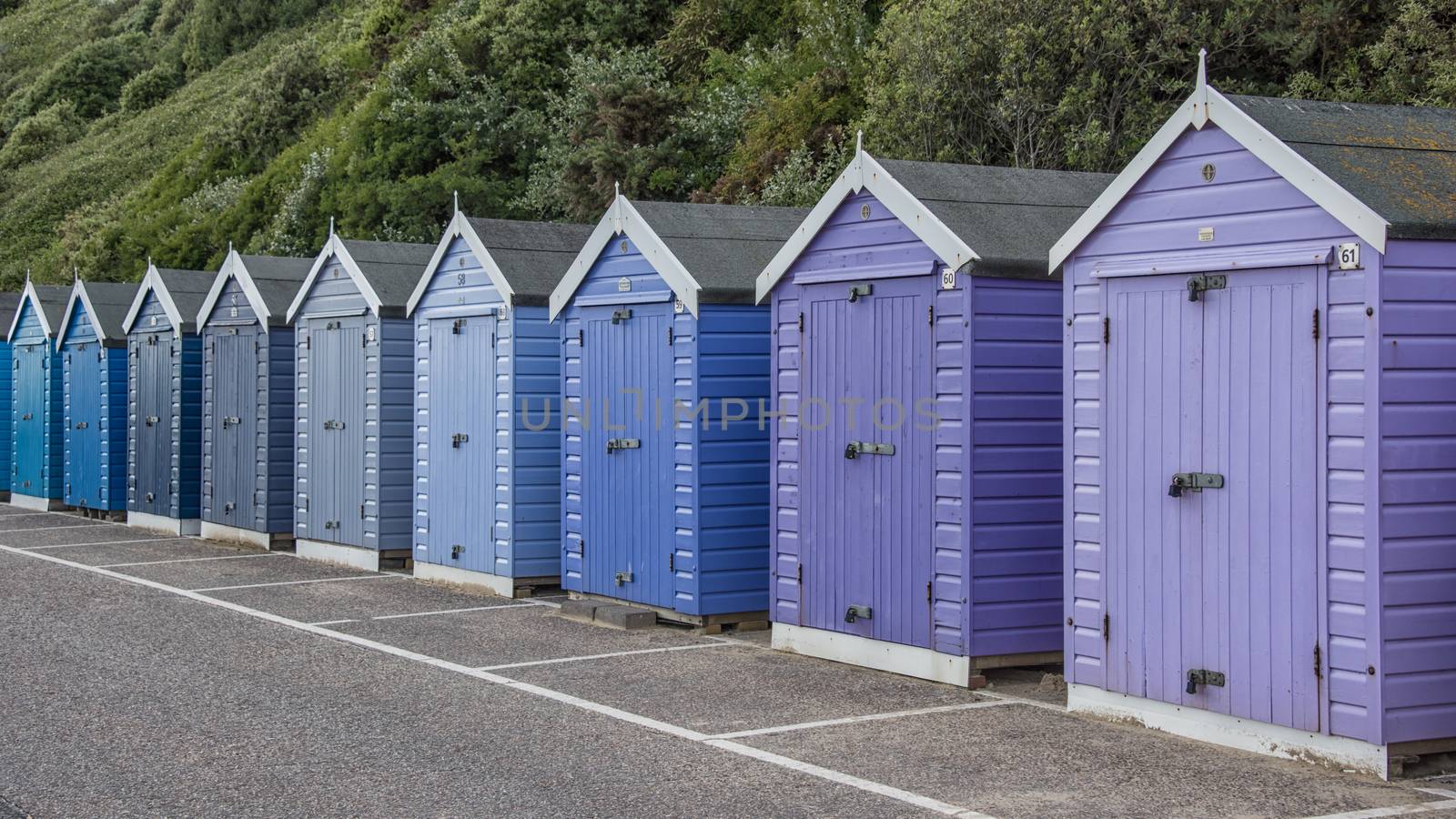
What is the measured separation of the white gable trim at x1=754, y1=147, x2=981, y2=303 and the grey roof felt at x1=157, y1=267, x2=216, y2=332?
10.7 meters

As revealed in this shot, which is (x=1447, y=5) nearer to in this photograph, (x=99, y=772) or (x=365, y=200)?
(x=99, y=772)

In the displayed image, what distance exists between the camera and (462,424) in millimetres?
13914

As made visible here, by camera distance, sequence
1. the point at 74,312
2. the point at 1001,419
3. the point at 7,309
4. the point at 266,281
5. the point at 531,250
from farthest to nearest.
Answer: the point at 7,309
the point at 74,312
the point at 266,281
the point at 531,250
the point at 1001,419

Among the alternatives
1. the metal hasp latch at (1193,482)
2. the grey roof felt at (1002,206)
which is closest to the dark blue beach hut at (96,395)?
the grey roof felt at (1002,206)

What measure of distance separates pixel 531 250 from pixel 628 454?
2.73 metres

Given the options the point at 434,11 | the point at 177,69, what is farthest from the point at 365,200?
the point at 177,69

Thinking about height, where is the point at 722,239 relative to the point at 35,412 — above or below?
above

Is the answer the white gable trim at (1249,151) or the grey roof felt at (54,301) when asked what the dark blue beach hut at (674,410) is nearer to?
the white gable trim at (1249,151)

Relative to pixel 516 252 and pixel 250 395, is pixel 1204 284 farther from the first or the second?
pixel 250 395

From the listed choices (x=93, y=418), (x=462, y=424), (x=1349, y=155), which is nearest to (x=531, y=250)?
(x=462, y=424)

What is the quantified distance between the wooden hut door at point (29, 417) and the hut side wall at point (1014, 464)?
18.2 m

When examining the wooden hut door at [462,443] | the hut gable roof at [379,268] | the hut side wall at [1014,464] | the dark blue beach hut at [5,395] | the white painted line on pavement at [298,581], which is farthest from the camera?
the dark blue beach hut at [5,395]

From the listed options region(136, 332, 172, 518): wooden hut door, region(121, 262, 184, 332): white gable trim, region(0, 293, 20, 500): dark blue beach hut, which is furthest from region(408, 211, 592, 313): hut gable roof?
region(0, 293, 20, 500): dark blue beach hut

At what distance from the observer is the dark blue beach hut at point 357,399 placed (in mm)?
15133
